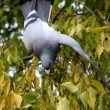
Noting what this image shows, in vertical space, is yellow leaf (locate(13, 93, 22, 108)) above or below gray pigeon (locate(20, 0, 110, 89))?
below

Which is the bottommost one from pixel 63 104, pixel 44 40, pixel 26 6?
pixel 63 104

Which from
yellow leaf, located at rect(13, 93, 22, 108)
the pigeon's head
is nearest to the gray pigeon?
the pigeon's head

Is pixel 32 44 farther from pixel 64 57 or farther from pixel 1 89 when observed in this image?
pixel 64 57

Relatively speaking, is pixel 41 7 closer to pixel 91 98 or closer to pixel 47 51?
pixel 47 51

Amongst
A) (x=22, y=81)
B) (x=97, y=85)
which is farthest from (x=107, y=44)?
(x=22, y=81)

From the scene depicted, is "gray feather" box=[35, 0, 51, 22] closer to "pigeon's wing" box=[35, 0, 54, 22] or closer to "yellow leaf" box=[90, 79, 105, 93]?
"pigeon's wing" box=[35, 0, 54, 22]

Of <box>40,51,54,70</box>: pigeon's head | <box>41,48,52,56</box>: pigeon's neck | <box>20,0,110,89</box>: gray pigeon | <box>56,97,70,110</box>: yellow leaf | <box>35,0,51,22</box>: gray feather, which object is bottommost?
<box>56,97,70,110</box>: yellow leaf

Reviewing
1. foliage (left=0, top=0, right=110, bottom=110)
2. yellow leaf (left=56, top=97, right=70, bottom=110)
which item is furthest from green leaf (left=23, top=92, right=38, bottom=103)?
yellow leaf (left=56, top=97, right=70, bottom=110)

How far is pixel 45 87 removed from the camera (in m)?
0.96

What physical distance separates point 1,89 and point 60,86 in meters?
0.13

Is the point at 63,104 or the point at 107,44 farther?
the point at 107,44

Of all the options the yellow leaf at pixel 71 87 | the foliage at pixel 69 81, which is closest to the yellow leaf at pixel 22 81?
the foliage at pixel 69 81

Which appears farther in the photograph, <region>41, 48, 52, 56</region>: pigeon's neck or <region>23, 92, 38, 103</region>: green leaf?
<region>23, 92, 38, 103</region>: green leaf

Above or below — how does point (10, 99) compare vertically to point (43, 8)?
below
